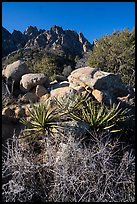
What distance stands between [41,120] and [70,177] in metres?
1.65

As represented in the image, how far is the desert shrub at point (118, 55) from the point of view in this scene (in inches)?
599

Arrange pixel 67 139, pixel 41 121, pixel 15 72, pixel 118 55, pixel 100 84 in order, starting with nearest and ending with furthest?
1. pixel 67 139
2. pixel 41 121
3. pixel 100 84
4. pixel 15 72
5. pixel 118 55

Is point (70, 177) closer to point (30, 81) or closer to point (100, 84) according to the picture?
point (100, 84)

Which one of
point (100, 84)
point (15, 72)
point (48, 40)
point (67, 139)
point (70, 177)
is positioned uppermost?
point (48, 40)

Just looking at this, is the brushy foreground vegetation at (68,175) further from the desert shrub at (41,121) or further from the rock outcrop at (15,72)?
the rock outcrop at (15,72)

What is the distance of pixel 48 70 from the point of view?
1339 cm

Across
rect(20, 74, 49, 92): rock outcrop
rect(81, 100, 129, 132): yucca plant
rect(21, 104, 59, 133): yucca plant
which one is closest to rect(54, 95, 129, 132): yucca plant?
rect(81, 100, 129, 132): yucca plant

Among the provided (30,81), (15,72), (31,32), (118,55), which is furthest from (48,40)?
(30,81)

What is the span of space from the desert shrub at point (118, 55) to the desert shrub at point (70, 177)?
10061 mm

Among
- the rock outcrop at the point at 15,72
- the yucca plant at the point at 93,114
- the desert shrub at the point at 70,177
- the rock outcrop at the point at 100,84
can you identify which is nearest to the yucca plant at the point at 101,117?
the yucca plant at the point at 93,114

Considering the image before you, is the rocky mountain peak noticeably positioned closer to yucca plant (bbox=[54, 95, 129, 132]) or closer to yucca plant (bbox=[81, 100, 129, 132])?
yucca plant (bbox=[54, 95, 129, 132])

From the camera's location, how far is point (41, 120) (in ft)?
20.5

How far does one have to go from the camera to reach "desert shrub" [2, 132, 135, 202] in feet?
16.2

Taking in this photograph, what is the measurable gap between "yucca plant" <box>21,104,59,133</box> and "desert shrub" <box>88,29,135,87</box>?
902 centimetres
